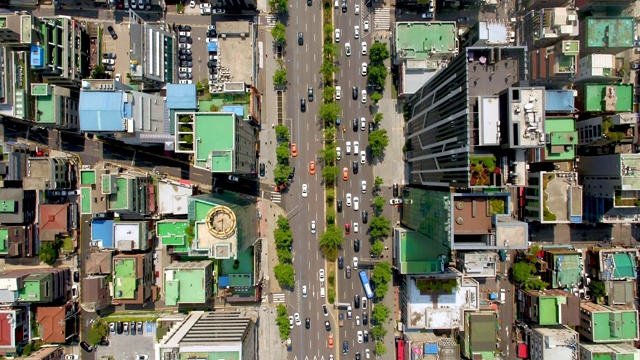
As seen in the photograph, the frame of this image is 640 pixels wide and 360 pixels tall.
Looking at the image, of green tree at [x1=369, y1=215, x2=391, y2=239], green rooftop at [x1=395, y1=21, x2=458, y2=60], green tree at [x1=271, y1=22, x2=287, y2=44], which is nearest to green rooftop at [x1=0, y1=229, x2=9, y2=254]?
green tree at [x1=271, y1=22, x2=287, y2=44]

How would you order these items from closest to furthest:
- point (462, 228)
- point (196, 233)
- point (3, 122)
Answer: point (462, 228) → point (196, 233) → point (3, 122)

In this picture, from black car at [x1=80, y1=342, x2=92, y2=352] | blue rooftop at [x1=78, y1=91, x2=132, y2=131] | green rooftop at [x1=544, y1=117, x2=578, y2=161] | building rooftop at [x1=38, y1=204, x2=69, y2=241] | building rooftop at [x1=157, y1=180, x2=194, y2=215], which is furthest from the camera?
black car at [x1=80, y1=342, x2=92, y2=352]

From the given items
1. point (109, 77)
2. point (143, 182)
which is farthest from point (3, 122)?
point (143, 182)

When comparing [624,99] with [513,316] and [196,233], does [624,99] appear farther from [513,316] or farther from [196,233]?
[196,233]

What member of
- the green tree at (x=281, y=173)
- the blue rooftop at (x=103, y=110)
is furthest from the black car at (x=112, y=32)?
the green tree at (x=281, y=173)

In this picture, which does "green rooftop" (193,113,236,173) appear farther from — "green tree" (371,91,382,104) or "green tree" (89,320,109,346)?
"green tree" (89,320,109,346)

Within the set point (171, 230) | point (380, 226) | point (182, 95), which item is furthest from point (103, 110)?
point (380, 226)

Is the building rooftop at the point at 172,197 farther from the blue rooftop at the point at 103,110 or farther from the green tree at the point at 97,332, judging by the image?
the green tree at the point at 97,332
